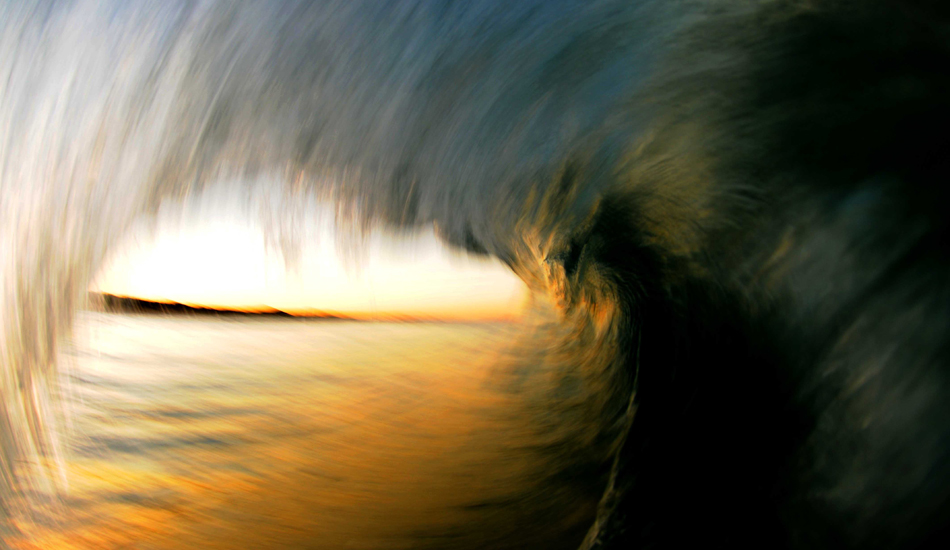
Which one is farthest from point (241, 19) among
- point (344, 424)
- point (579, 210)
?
point (344, 424)

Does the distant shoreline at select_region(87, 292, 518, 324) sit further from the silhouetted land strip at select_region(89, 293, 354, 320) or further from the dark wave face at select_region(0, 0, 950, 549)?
the dark wave face at select_region(0, 0, 950, 549)

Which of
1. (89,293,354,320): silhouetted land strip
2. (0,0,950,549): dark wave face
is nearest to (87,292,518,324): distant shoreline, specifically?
(89,293,354,320): silhouetted land strip

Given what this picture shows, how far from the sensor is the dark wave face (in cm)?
80

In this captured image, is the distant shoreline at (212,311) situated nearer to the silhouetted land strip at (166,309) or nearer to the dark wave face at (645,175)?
the silhouetted land strip at (166,309)

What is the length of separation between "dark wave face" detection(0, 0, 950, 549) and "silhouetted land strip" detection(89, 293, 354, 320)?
0.09 metres

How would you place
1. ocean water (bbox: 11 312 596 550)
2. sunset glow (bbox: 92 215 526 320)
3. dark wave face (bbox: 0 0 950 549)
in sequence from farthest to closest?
sunset glow (bbox: 92 215 526 320) → ocean water (bbox: 11 312 596 550) → dark wave face (bbox: 0 0 950 549)

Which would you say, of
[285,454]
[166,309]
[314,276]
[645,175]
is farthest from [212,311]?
[645,175]

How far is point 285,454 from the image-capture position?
1.26 meters

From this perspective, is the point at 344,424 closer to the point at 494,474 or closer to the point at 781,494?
the point at 494,474

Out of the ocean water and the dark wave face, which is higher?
the dark wave face

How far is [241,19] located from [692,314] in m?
0.84

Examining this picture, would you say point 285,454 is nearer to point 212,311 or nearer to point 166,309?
point 166,309

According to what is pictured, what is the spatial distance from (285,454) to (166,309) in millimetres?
470

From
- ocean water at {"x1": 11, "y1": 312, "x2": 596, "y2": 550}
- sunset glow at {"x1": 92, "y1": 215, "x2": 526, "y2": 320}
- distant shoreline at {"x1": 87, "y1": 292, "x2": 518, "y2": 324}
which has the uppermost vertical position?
sunset glow at {"x1": 92, "y1": 215, "x2": 526, "y2": 320}
